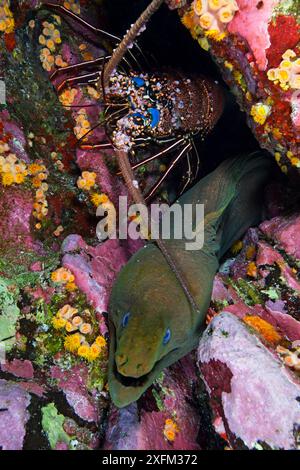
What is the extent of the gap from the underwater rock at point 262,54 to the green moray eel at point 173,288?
0.93 meters

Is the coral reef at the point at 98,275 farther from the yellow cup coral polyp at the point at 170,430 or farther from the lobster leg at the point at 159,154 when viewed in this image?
the lobster leg at the point at 159,154

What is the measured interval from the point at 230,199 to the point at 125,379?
1686 millimetres

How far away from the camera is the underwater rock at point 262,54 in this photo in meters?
1.86

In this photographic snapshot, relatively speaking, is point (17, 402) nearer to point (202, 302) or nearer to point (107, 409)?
point (107, 409)

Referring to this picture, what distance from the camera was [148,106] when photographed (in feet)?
11.0

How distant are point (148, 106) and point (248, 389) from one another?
2471mm

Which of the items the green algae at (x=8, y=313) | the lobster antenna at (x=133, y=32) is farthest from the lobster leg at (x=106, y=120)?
the green algae at (x=8, y=313)

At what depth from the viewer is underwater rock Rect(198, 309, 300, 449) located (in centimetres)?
175

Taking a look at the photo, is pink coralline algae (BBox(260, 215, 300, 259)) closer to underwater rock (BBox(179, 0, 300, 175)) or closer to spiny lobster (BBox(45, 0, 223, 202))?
underwater rock (BBox(179, 0, 300, 175))

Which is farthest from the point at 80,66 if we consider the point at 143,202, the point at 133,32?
the point at 143,202

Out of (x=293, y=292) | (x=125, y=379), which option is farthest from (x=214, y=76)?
(x=125, y=379)

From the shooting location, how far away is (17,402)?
2010 millimetres

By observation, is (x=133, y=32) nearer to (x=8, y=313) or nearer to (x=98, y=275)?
(x=98, y=275)
